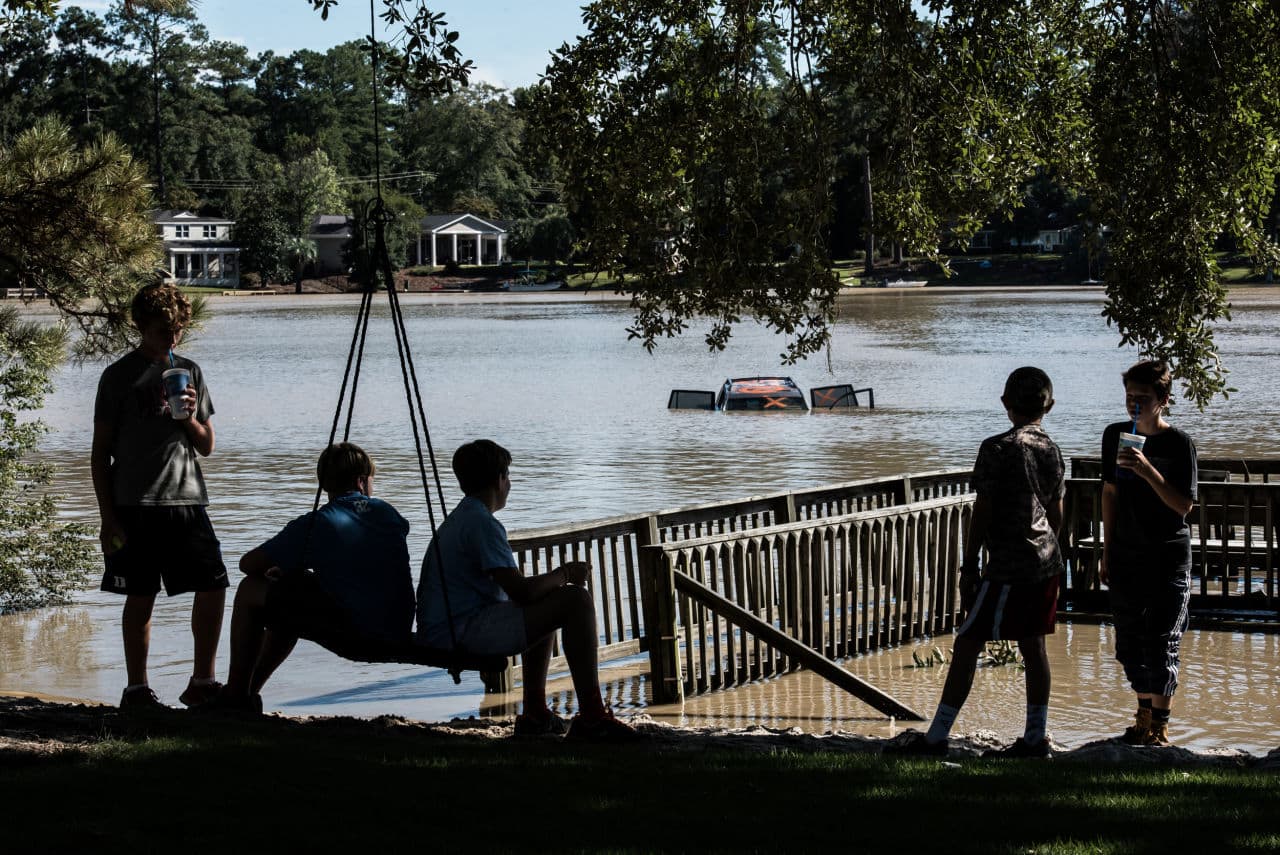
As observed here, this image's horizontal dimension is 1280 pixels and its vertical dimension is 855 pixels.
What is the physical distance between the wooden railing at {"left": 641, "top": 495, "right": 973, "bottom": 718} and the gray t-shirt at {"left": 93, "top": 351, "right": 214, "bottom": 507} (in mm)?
3135

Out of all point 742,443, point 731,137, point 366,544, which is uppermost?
point 731,137

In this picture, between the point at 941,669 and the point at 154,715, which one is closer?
the point at 154,715

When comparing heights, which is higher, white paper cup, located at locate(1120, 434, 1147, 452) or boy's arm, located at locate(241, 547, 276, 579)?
white paper cup, located at locate(1120, 434, 1147, 452)

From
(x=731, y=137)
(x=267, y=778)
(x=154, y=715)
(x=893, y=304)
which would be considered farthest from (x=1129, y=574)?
(x=893, y=304)

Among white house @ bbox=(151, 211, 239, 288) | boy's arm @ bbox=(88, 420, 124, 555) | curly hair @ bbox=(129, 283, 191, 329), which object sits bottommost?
boy's arm @ bbox=(88, 420, 124, 555)

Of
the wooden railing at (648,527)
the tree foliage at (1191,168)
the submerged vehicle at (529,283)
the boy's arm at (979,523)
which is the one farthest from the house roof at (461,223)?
the boy's arm at (979,523)

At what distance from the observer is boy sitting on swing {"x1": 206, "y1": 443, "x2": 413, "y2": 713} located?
6.58 meters

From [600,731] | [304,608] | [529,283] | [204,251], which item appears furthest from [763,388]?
[204,251]

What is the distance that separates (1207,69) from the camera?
9.81 m

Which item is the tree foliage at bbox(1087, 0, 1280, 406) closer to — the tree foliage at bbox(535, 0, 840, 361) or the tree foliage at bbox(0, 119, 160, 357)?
the tree foliage at bbox(535, 0, 840, 361)

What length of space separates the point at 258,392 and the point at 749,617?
3943 cm

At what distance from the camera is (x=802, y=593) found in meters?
10.2

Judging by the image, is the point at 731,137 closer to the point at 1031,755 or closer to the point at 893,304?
the point at 1031,755

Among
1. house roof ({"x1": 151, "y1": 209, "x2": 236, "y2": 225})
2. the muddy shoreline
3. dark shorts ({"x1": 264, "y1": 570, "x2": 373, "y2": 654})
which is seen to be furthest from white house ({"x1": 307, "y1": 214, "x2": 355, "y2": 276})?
dark shorts ({"x1": 264, "y1": 570, "x2": 373, "y2": 654})
